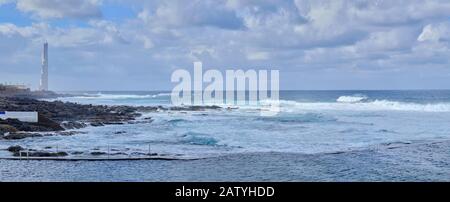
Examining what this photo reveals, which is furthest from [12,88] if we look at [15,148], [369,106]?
[369,106]

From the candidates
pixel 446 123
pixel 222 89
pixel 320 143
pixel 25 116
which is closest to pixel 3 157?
pixel 25 116

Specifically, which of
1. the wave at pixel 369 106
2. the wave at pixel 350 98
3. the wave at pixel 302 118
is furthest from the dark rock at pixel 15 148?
the wave at pixel 350 98

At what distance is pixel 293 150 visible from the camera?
3.18 m

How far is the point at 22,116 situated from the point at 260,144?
4.89ft

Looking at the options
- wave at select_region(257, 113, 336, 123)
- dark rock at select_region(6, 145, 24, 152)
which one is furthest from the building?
wave at select_region(257, 113, 336, 123)

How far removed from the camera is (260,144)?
2967 millimetres

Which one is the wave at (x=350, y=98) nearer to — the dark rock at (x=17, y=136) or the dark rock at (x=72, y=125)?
the dark rock at (x=72, y=125)

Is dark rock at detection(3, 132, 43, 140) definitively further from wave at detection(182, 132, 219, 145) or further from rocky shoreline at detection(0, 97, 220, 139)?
wave at detection(182, 132, 219, 145)

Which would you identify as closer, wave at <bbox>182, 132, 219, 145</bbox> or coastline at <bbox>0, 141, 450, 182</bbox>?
coastline at <bbox>0, 141, 450, 182</bbox>

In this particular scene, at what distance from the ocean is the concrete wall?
0.14 m

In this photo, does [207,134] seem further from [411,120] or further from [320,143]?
[411,120]

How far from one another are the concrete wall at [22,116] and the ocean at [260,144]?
14cm

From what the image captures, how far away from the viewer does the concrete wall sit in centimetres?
251

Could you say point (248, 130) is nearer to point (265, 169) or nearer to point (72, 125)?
point (265, 169)
